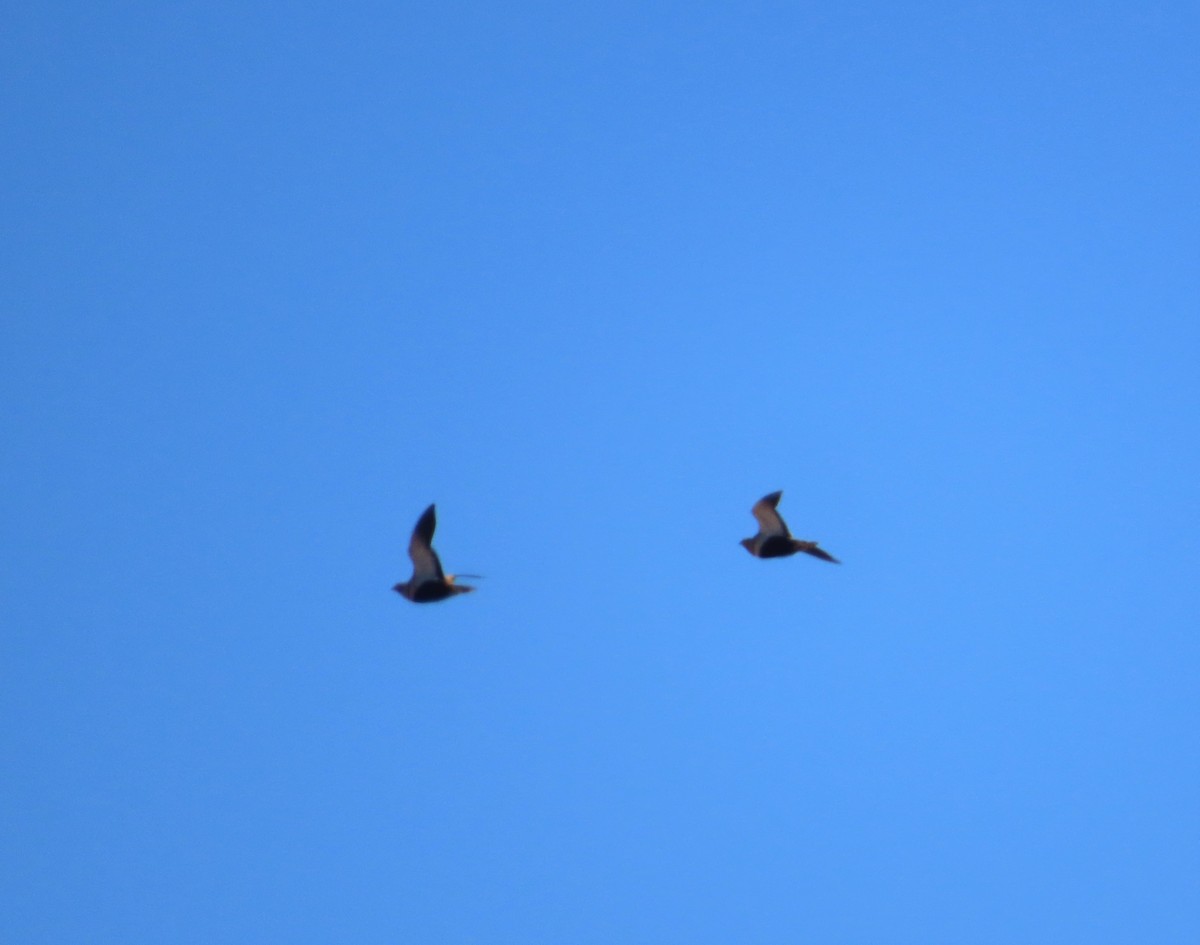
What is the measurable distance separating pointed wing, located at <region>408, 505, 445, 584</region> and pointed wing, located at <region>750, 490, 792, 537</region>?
790cm

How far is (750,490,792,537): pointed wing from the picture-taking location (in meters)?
32.8

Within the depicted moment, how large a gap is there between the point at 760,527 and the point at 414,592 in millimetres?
8534

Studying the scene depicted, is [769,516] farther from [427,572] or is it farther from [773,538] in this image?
[427,572]

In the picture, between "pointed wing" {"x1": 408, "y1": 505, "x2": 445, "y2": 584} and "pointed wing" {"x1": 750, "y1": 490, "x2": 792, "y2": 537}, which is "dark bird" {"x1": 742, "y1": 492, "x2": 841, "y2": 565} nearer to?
"pointed wing" {"x1": 750, "y1": 490, "x2": 792, "y2": 537}

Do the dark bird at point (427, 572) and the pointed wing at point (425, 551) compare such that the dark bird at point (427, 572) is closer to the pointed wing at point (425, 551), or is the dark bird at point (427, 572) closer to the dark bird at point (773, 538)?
the pointed wing at point (425, 551)

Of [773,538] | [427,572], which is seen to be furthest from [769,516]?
[427,572]

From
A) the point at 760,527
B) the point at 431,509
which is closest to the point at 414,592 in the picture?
the point at 431,509

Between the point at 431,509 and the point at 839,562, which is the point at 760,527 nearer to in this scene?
the point at 839,562

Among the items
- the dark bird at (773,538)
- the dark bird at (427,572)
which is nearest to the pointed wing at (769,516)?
the dark bird at (773,538)

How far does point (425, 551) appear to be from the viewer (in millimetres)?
28562

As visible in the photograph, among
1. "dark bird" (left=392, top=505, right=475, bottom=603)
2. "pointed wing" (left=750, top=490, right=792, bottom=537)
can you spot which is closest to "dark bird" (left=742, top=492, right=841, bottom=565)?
"pointed wing" (left=750, top=490, right=792, bottom=537)

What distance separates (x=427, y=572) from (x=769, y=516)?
8310mm

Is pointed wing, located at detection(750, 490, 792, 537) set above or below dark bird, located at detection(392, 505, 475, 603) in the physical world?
above

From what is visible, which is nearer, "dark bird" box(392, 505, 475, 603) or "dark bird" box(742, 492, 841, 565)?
"dark bird" box(392, 505, 475, 603)
